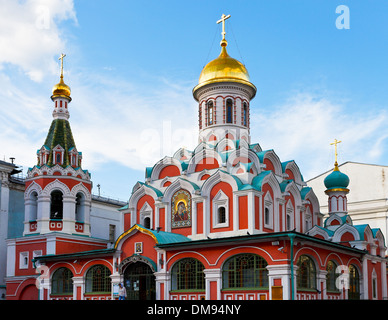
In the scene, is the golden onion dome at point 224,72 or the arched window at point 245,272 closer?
the arched window at point 245,272

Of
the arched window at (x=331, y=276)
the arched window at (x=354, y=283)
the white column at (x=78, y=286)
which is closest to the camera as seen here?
the arched window at (x=331, y=276)

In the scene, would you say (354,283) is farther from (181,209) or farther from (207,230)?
(181,209)

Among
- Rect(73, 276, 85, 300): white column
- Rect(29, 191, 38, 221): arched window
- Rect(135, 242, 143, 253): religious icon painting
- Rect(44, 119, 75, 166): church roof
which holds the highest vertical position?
Rect(44, 119, 75, 166): church roof

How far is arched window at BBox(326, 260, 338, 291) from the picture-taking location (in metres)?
19.7

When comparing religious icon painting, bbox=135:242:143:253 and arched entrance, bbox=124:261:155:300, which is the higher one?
religious icon painting, bbox=135:242:143:253

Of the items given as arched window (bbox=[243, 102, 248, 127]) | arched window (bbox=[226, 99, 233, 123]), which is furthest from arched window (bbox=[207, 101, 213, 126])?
arched window (bbox=[243, 102, 248, 127])

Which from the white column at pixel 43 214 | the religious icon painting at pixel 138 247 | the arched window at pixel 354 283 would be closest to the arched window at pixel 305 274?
the arched window at pixel 354 283

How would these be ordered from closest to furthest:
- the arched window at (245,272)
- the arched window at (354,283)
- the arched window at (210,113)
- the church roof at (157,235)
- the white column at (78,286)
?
the arched window at (245,272) < the church roof at (157,235) < the white column at (78,286) < the arched window at (354,283) < the arched window at (210,113)

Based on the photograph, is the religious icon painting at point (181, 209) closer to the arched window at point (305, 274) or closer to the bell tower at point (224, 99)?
the bell tower at point (224, 99)

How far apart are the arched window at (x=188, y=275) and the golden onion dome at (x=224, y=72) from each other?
9.36 metres

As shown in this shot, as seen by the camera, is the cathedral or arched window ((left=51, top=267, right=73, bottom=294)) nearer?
the cathedral

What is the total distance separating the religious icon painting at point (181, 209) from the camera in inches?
873

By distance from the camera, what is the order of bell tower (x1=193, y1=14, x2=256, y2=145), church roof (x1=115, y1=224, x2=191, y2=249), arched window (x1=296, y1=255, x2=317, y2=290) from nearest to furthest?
arched window (x1=296, y1=255, x2=317, y2=290), church roof (x1=115, y1=224, x2=191, y2=249), bell tower (x1=193, y1=14, x2=256, y2=145)

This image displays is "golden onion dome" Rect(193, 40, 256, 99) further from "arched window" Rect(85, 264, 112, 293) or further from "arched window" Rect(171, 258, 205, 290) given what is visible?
"arched window" Rect(85, 264, 112, 293)
